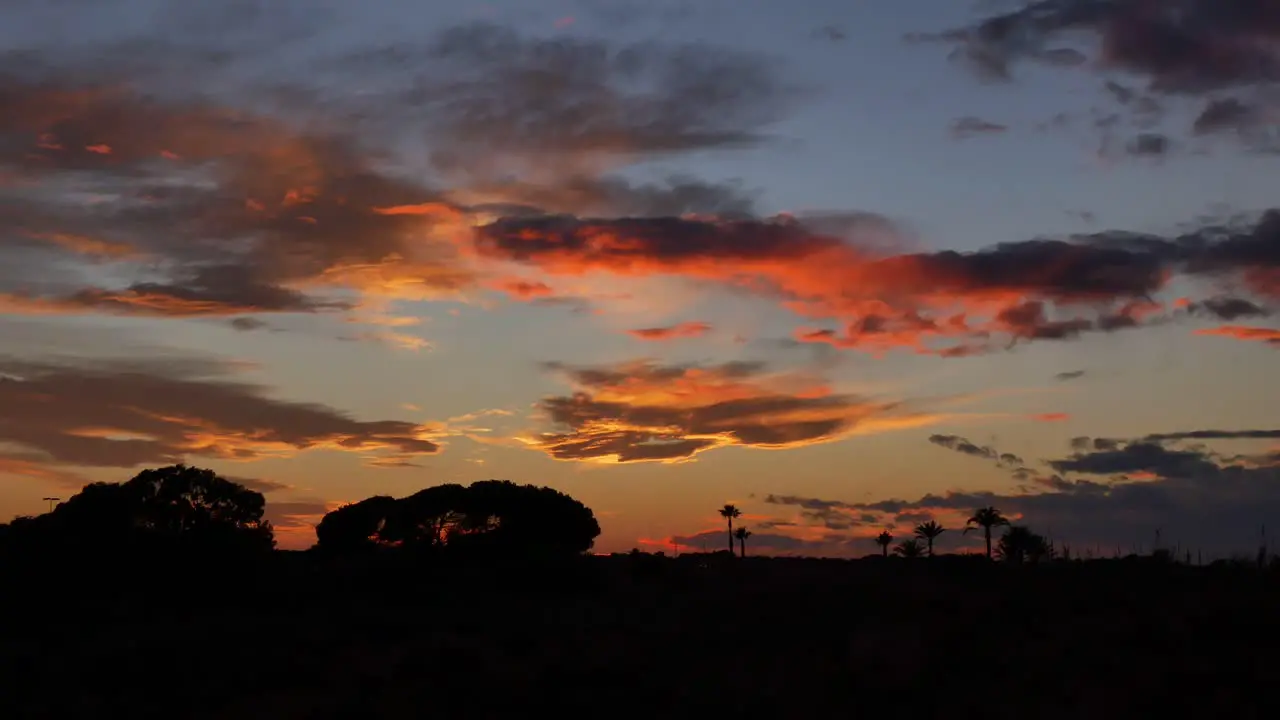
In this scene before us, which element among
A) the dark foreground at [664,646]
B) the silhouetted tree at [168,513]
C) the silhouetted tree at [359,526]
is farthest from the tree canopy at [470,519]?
the dark foreground at [664,646]

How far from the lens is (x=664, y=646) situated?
1444 inches

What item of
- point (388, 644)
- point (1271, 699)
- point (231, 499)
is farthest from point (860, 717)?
point (231, 499)

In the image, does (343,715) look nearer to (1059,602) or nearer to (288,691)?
(288,691)

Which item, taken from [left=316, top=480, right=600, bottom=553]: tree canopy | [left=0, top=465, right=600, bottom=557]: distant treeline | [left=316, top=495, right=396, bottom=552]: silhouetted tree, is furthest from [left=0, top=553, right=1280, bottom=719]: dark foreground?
[left=316, top=495, right=396, bottom=552]: silhouetted tree

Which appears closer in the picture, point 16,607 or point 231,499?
point 16,607

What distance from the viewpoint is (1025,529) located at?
98875mm

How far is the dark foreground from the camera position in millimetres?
27422

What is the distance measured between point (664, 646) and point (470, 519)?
4332 centimetres

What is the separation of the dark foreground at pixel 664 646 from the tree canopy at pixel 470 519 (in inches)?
778

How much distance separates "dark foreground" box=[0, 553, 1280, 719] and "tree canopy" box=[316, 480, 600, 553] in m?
19.8

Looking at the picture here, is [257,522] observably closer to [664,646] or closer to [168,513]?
[168,513]

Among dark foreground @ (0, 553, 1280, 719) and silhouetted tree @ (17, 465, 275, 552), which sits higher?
silhouetted tree @ (17, 465, 275, 552)

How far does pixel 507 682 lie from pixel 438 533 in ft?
159

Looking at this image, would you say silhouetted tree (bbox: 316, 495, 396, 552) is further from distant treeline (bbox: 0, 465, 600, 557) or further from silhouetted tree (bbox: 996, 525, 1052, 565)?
silhouetted tree (bbox: 996, 525, 1052, 565)
